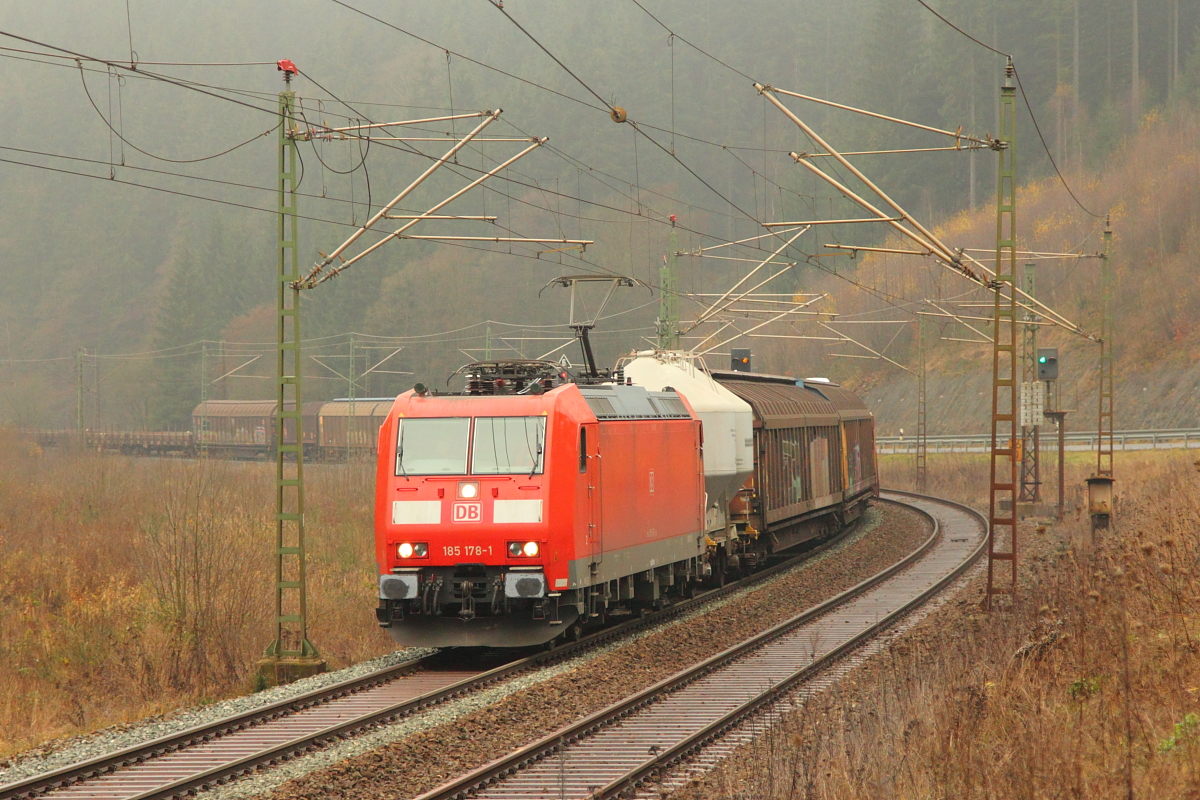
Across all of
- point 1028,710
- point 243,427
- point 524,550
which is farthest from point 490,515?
point 243,427

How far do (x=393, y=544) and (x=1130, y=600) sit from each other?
808 centimetres

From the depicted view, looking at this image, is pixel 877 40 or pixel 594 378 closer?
pixel 594 378

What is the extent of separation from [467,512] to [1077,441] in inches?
1730

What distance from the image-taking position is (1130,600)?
1328 cm

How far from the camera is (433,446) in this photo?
14.7 m

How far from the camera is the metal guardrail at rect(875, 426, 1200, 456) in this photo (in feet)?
152

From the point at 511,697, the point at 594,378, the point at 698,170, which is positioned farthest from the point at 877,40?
the point at 511,697

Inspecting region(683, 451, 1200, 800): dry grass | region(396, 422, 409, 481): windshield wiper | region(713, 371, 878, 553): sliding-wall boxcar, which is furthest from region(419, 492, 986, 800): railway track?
region(396, 422, 409, 481): windshield wiper

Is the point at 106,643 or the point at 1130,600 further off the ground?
the point at 1130,600

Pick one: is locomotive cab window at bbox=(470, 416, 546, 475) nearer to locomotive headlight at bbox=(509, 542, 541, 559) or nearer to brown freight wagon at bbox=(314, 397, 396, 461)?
locomotive headlight at bbox=(509, 542, 541, 559)

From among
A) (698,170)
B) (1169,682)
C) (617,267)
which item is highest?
(698,170)

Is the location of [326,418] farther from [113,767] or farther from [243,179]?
[243,179]

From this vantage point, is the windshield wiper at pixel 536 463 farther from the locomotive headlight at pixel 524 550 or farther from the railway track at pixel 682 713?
the railway track at pixel 682 713

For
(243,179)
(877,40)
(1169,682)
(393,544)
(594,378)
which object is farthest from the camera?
(243,179)
